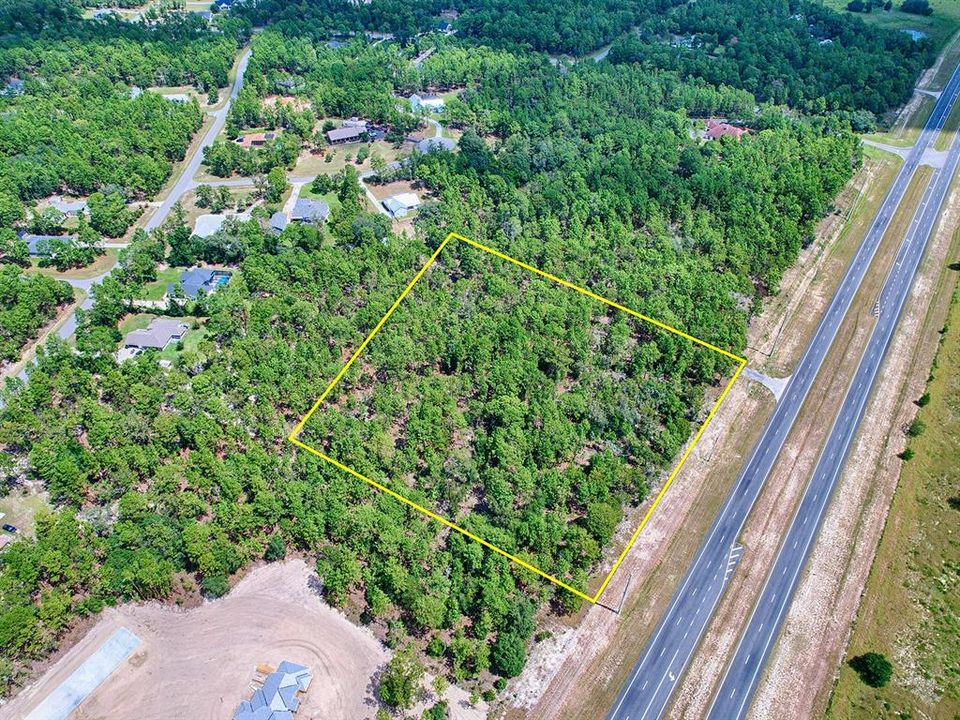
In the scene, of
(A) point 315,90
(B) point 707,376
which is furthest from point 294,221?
(B) point 707,376

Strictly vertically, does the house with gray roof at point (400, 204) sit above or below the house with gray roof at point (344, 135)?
below

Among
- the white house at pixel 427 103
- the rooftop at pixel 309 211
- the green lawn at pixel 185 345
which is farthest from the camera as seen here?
the white house at pixel 427 103

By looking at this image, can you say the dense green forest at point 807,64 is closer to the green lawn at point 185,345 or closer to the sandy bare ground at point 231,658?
the green lawn at point 185,345

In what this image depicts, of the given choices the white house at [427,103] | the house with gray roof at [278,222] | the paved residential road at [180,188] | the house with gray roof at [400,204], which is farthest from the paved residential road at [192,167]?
the white house at [427,103]

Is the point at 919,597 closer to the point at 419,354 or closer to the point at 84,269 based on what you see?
the point at 419,354

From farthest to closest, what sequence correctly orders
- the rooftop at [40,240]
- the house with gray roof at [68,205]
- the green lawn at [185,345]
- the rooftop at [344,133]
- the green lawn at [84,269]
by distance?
the rooftop at [344,133], the house with gray roof at [68,205], the rooftop at [40,240], the green lawn at [84,269], the green lawn at [185,345]

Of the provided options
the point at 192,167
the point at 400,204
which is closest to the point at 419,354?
the point at 400,204

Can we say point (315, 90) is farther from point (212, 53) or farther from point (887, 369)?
point (887, 369)
